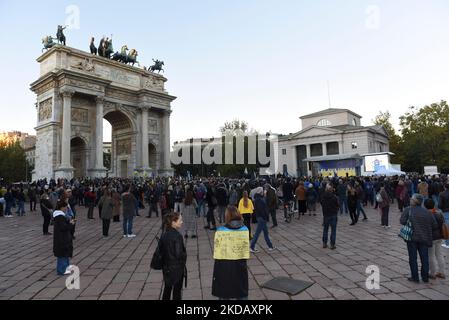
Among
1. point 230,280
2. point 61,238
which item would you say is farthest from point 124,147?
point 230,280

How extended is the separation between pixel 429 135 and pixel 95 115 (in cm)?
5148

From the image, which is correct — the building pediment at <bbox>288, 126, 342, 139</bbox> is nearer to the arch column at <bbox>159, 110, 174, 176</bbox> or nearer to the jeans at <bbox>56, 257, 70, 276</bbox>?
the arch column at <bbox>159, 110, 174, 176</bbox>

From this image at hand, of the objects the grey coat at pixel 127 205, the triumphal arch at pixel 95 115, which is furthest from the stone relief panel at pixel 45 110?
the grey coat at pixel 127 205

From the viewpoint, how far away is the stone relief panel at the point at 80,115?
2893 cm

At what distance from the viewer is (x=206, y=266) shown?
615 cm

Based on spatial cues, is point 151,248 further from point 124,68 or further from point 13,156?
point 13,156

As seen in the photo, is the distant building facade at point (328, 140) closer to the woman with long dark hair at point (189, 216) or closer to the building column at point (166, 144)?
the building column at point (166, 144)

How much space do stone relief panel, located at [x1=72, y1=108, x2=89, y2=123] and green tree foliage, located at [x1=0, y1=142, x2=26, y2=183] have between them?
32196mm

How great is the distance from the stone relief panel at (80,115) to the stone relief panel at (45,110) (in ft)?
6.53

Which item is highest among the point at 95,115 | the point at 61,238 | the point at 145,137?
the point at 95,115

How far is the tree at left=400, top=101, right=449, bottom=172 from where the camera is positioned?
48.6 m

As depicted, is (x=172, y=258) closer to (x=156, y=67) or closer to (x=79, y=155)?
(x=79, y=155)

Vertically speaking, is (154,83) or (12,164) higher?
(154,83)

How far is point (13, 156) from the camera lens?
53.5 meters
